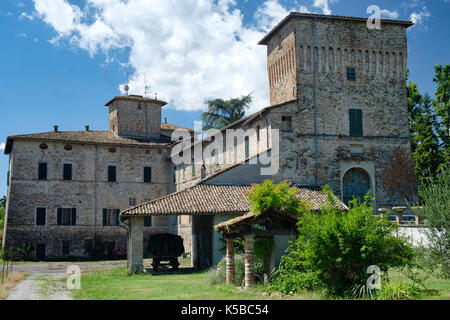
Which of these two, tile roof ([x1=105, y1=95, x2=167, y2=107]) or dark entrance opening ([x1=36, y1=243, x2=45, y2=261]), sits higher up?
tile roof ([x1=105, y1=95, x2=167, y2=107])

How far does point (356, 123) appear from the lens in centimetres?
2850

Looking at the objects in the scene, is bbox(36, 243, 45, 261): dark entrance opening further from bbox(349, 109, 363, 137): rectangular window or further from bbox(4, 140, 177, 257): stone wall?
bbox(349, 109, 363, 137): rectangular window

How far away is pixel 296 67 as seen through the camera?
27953 millimetres

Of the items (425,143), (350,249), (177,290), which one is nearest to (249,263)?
(177,290)

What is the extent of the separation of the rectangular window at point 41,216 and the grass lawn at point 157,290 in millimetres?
16304

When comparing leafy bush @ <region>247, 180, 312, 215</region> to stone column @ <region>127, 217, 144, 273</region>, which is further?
stone column @ <region>127, 217, 144, 273</region>

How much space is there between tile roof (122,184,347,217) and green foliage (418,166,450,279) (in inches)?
244

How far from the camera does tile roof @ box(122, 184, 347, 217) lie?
74.5ft

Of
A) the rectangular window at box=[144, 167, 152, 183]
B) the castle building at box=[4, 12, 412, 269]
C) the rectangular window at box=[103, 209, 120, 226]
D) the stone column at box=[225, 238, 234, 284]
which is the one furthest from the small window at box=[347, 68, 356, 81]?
the rectangular window at box=[103, 209, 120, 226]

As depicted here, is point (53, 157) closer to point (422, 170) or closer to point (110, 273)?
point (110, 273)

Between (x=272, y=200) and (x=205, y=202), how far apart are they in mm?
9019

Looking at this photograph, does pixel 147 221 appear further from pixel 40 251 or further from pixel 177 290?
pixel 177 290

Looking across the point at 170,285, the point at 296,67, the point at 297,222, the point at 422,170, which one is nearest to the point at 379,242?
the point at 297,222

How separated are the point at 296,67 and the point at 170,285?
15600 millimetres
